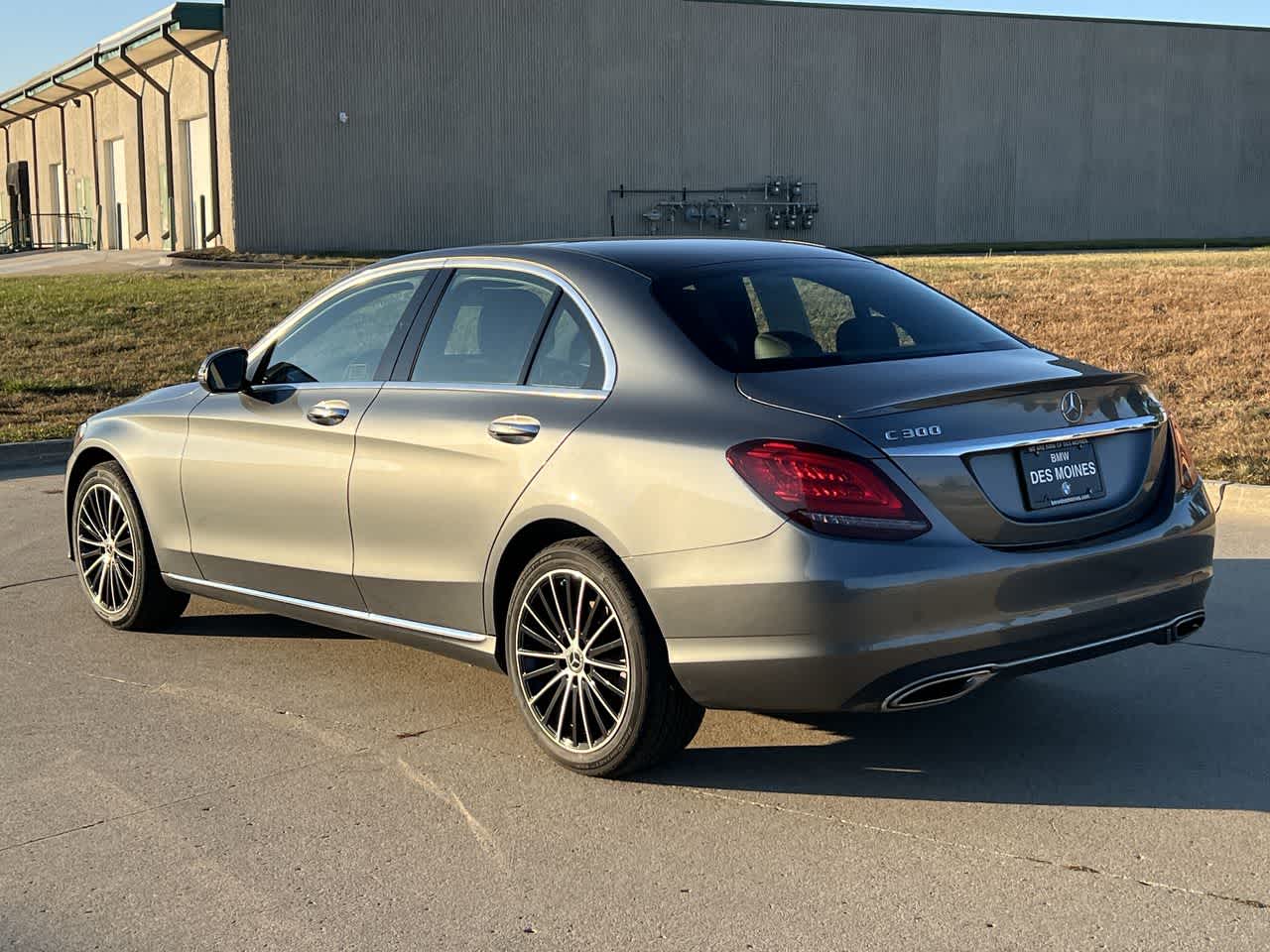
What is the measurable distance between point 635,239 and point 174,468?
2203 mm

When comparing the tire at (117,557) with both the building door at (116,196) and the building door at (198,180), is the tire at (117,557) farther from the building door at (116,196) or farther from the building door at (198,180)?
the building door at (116,196)

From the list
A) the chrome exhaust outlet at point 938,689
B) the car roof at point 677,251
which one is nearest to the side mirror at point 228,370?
the car roof at point 677,251

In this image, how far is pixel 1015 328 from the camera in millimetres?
18188

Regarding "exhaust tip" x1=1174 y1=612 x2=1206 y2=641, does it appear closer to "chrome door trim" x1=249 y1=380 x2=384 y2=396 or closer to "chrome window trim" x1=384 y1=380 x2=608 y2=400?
"chrome window trim" x1=384 y1=380 x2=608 y2=400

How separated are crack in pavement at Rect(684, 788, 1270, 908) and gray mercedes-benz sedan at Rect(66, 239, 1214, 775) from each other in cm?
32

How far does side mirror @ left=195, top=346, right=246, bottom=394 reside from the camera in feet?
21.2

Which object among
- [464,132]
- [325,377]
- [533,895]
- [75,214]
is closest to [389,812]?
[533,895]

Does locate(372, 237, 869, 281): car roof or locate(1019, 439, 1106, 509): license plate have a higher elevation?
locate(372, 237, 869, 281): car roof

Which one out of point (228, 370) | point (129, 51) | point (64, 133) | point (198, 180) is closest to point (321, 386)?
point (228, 370)

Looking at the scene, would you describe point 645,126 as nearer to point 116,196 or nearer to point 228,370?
point 116,196

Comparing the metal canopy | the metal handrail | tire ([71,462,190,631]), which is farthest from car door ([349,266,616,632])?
the metal handrail

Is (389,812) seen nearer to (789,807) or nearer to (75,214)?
(789,807)

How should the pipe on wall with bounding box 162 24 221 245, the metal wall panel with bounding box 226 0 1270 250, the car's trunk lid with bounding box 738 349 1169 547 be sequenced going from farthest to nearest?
the metal wall panel with bounding box 226 0 1270 250, the pipe on wall with bounding box 162 24 221 245, the car's trunk lid with bounding box 738 349 1169 547

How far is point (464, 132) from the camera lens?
4719 cm
